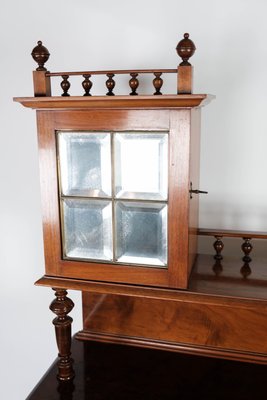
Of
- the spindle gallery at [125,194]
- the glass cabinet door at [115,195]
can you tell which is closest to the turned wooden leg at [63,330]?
the spindle gallery at [125,194]

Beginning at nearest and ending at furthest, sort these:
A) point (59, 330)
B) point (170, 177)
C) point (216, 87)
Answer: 1. point (170, 177)
2. point (59, 330)
3. point (216, 87)

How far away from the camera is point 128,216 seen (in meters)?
0.80

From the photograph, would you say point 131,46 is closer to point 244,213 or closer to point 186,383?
point 244,213

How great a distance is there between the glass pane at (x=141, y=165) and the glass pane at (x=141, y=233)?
0.02 meters

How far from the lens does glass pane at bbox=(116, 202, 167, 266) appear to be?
79 cm

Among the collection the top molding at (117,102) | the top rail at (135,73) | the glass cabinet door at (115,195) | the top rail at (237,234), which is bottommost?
the top rail at (237,234)

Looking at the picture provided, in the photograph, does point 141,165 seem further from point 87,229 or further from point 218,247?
point 218,247

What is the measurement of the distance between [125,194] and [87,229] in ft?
0.34

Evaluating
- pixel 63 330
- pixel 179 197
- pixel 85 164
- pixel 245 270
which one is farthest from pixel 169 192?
pixel 63 330

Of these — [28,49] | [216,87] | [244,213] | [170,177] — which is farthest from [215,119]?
[28,49]

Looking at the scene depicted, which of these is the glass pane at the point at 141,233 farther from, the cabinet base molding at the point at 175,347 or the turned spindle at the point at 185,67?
the cabinet base molding at the point at 175,347

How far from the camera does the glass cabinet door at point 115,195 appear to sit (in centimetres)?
77

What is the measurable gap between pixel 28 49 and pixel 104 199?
0.60 metres

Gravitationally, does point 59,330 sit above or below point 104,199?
below
